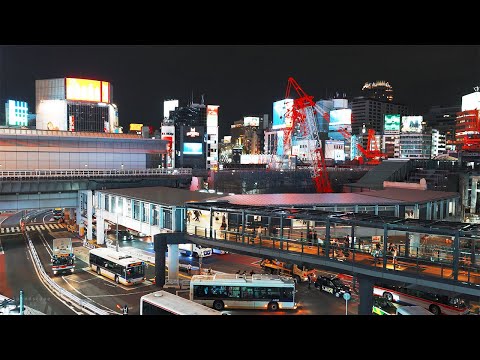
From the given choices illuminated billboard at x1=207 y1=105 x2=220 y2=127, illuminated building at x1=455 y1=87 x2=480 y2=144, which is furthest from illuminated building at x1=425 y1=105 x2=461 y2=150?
illuminated billboard at x1=207 y1=105 x2=220 y2=127

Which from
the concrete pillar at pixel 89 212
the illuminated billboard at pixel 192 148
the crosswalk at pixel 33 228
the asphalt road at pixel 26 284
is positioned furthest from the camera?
the illuminated billboard at pixel 192 148

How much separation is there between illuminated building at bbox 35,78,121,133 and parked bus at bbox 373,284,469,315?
70.5 metres

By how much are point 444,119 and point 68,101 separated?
15886 cm

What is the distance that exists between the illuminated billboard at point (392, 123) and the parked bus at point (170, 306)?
130 m

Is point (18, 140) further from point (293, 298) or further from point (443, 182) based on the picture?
point (443, 182)

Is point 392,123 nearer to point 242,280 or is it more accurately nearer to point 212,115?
point 212,115

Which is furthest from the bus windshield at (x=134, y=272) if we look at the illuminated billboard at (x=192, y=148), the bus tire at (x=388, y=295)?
the illuminated billboard at (x=192, y=148)

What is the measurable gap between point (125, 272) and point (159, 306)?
810 cm

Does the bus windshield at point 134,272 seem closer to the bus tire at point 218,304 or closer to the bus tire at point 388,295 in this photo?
the bus tire at point 218,304

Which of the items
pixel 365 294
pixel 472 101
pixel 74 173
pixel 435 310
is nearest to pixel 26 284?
pixel 74 173

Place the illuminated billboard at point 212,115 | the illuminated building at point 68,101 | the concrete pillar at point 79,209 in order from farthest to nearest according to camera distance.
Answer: the illuminated billboard at point 212,115
the illuminated building at point 68,101
the concrete pillar at point 79,209

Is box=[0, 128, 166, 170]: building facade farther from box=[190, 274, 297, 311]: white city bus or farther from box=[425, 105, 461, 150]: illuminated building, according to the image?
box=[425, 105, 461, 150]: illuminated building

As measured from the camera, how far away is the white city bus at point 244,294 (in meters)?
21.3
